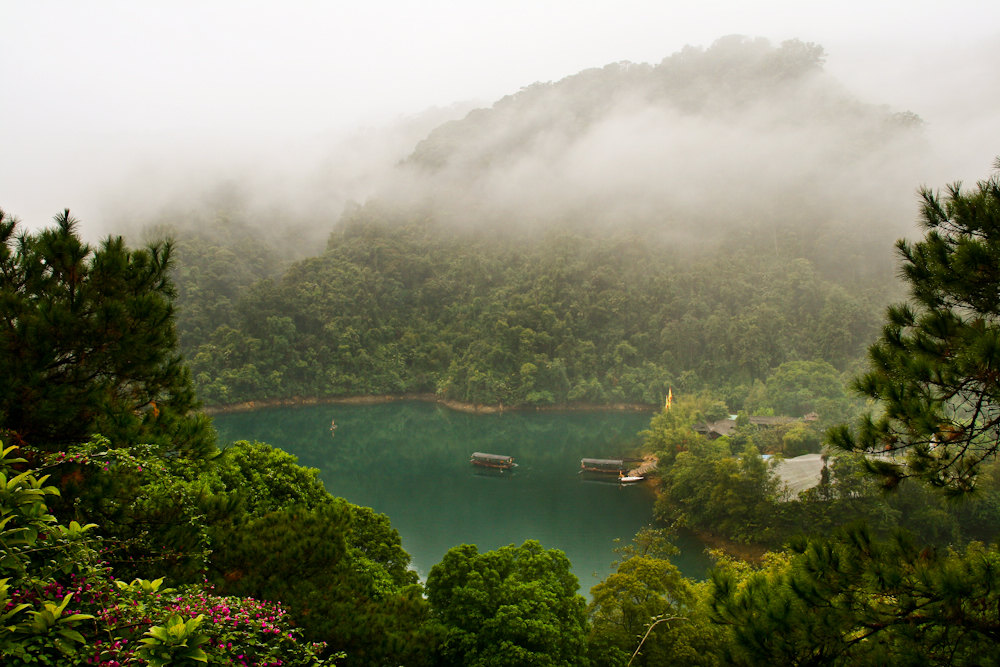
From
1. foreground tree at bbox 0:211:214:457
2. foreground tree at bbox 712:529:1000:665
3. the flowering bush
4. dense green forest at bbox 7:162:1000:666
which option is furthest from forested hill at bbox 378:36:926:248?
the flowering bush

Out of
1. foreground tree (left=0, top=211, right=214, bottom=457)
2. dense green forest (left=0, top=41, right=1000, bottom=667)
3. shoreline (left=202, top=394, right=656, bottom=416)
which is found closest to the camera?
dense green forest (left=0, top=41, right=1000, bottom=667)

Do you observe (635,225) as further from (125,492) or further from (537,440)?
(125,492)

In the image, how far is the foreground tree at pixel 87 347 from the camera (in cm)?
359

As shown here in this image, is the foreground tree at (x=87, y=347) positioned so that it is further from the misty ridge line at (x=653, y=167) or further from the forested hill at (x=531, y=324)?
the misty ridge line at (x=653, y=167)

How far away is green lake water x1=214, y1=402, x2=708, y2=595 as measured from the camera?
48.5ft

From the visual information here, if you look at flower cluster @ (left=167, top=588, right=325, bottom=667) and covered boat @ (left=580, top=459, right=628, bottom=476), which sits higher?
flower cluster @ (left=167, top=588, right=325, bottom=667)

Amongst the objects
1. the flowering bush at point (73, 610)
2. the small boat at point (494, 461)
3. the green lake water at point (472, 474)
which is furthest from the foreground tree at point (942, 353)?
the small boat at point (494, 461)

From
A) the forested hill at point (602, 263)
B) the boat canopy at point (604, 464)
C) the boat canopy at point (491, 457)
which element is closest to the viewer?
the boat canopy at point (604, 464)

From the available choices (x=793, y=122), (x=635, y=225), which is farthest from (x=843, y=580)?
(x=793, y=122)

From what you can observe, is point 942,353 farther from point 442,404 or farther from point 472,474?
point 442,404

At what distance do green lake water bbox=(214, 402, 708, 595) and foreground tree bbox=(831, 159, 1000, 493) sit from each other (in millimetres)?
9825

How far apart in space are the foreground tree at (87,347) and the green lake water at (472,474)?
9.52 m

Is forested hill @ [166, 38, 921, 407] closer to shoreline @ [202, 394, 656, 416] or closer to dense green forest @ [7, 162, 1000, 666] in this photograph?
shoreline @ [202, 394, 656, 416]

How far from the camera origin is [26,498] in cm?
181
